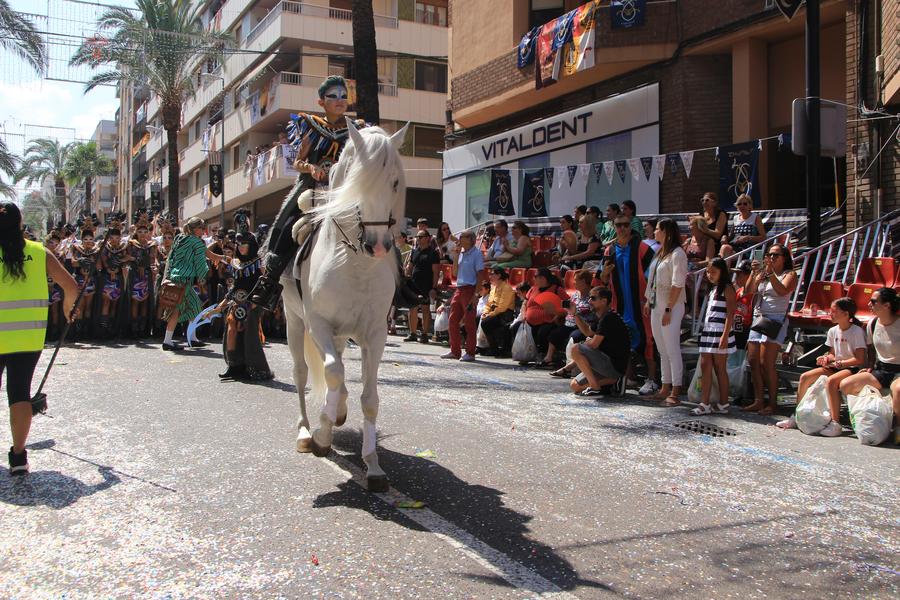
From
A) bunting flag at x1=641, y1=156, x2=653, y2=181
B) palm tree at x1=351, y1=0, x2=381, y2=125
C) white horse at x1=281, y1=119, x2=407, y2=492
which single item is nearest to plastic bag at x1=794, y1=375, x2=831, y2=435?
white horse at x1=281, y1=119, x2=407, y2=492

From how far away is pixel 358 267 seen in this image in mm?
5184

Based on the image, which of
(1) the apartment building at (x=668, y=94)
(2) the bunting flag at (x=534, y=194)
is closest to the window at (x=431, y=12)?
(1) the apartment building at (x=668, y=94)

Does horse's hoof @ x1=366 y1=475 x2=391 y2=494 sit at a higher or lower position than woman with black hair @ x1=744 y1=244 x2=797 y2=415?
lower

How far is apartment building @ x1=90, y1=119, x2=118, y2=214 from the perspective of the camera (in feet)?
→ 349

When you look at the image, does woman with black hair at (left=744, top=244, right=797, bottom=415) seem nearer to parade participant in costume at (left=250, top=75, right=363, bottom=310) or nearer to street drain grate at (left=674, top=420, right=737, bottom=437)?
street drain grate at (left=674, top=420, right=737, bottom=437)

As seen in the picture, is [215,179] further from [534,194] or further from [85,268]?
[85,268]

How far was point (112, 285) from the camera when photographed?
48.7ft

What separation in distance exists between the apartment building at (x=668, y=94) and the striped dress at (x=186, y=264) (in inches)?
353

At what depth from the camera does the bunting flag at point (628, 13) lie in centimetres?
1681

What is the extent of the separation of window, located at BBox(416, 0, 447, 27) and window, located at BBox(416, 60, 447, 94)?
2477 mm

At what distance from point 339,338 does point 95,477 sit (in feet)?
6.37

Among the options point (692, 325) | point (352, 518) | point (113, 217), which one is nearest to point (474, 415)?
point (352, 518)

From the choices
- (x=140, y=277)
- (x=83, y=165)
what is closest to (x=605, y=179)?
(x=140, y=277)

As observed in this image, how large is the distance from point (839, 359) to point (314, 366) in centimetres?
504
